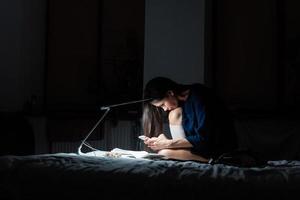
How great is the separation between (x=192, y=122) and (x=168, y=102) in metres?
0.22

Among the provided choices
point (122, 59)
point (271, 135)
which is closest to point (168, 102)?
point (271, 135)

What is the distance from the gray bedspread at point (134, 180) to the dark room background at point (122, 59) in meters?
1.91

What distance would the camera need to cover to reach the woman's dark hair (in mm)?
2447

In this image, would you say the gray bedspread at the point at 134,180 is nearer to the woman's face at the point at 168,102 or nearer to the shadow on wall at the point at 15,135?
the woman's face at the point at 168,102

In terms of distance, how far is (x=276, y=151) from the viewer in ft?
11.6

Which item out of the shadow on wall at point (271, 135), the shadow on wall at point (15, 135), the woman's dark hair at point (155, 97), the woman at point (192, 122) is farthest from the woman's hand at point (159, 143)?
the shadow on wall at point (15, 135)

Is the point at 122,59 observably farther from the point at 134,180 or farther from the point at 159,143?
the point at 134,180

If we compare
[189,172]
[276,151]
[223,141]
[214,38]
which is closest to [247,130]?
[276,151]

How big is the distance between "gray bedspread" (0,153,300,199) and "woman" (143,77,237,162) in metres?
0.64

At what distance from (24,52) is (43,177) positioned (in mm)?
2807

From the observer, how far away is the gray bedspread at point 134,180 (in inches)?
56.1

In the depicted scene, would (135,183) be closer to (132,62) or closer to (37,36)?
(132,62)

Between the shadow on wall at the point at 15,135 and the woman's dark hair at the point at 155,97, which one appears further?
the shadow on wall at the point at 15,135

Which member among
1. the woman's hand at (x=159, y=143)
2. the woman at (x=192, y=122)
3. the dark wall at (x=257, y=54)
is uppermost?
the dark wall at (x=257, y=54)
